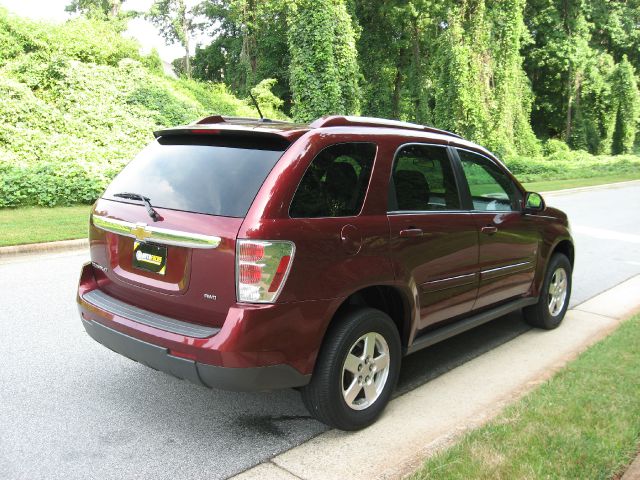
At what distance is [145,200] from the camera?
351cm

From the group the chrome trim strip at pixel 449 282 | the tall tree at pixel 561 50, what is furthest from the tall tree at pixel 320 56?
the tall tree at pixel 561 50

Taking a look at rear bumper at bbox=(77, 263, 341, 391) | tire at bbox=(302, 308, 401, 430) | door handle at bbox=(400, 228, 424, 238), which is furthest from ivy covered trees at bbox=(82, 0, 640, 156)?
rear bumper at bbox=(77, 263, 341, 391)

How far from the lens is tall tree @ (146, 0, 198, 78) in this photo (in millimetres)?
46062

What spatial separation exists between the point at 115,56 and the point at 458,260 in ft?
61.8

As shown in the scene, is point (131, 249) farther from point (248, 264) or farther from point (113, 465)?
point (113, 465)

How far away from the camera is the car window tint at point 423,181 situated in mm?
3879

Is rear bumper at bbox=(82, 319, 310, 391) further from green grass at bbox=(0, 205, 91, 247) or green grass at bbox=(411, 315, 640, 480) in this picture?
green grass at bbox=(0, 205, 91, 247)

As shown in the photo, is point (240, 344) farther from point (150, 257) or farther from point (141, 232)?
point (141, 232)

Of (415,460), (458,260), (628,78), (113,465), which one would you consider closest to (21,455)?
(113,465)

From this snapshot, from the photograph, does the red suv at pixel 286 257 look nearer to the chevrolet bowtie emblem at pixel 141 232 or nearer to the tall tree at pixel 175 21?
the chevrolet bowtie emblem at pixel 141 232

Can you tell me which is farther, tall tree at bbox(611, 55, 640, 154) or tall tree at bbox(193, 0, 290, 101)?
tall tree at bbox(611, 55, 640, 154)

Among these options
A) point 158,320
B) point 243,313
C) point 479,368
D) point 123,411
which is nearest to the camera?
point 243,313

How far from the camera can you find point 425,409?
3.95 metres

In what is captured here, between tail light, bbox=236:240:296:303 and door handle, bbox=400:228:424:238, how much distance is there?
1014 mm
